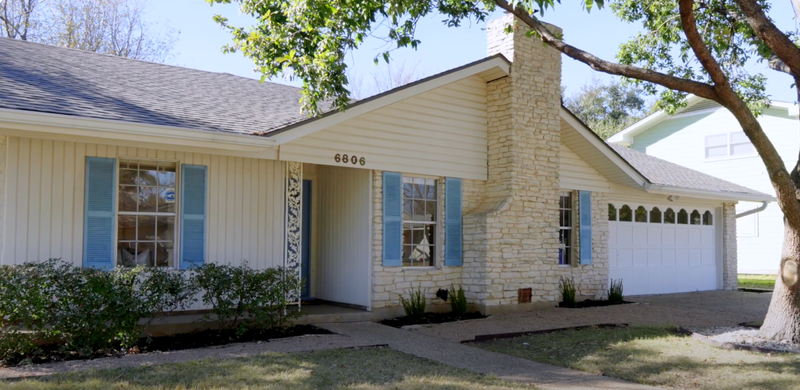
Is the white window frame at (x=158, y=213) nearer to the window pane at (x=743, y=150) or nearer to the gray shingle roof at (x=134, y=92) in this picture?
the gray shingle roof at (x=134, y=92)

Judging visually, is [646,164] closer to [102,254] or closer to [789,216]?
[789,216]

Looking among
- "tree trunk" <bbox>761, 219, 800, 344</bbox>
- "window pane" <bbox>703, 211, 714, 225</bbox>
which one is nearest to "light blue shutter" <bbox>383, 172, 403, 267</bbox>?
"tree trunk" <bbox>761, 219, 800, 344</bbox>

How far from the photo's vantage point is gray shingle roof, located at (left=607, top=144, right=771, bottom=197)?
A: 55.5ft

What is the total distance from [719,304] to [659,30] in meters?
6.12

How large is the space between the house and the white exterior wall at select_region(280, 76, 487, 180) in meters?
0.03

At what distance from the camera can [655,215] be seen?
1709 centimetres

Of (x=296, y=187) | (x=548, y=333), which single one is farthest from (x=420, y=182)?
(x=548, y=333)

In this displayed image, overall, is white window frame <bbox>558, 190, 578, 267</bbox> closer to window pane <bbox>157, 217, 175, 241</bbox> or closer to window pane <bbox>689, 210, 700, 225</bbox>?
window pane <bbox>689, 210, 700, 225</bbox>

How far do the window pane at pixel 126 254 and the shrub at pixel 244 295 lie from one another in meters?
0.96

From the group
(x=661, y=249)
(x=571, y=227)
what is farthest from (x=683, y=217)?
(x=571, y=227)

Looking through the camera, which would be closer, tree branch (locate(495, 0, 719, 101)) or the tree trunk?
the tree trunk

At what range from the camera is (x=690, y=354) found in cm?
873

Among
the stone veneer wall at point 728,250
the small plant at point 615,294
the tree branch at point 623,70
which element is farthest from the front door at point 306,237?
the stone veneer wall at point 728,250

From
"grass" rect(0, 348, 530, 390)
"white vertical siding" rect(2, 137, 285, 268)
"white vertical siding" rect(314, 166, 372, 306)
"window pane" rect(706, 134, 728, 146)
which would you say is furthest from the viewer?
"window pane" rect(706, 134, 728, 146)
